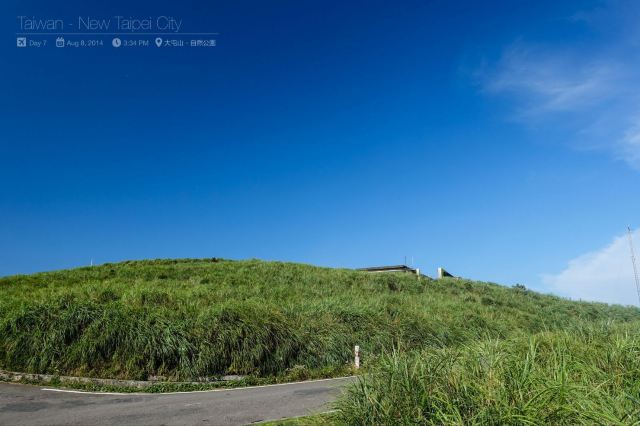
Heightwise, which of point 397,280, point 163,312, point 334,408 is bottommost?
point 334,408

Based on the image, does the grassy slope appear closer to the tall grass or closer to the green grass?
the green grass

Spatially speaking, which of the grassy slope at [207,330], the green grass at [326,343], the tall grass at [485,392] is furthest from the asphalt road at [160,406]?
the tall grass at [485,392]

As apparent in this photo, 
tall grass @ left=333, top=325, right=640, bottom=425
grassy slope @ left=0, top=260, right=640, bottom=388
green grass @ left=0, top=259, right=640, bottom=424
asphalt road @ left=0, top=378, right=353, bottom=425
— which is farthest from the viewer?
grassy slope @ left=0, top=260, right=640, bottom=388

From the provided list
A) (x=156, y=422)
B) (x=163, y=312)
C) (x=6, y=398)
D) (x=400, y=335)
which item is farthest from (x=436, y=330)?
(x=6, y=398)

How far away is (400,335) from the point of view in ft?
57.8

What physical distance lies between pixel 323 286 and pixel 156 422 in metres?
18.4

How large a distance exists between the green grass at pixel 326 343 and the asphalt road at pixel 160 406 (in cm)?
156

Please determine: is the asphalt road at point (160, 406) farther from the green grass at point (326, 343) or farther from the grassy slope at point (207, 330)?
the green grass at point (326, 343)

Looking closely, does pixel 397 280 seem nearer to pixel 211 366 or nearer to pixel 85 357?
pixel 211 366

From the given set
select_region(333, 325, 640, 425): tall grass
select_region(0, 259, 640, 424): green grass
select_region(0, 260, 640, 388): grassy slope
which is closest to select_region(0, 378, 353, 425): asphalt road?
Result: select_region(0, 260, 640, 388): grassy slope

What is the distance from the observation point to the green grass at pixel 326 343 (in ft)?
18.0

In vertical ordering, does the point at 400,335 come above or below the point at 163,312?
below

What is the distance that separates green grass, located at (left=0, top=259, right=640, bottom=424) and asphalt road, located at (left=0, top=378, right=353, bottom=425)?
156 centimetres

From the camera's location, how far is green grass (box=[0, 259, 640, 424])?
18.0ft
